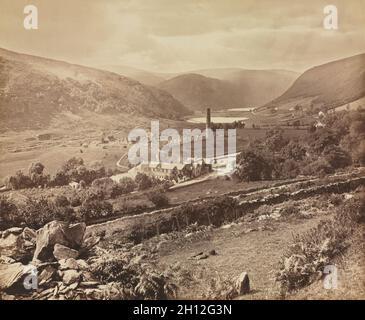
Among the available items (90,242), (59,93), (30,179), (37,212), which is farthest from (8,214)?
(59,93)

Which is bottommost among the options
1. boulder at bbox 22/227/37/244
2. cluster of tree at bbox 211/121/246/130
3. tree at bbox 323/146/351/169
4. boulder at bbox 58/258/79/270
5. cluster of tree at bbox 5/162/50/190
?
boulder at bbox 58/258/79/270

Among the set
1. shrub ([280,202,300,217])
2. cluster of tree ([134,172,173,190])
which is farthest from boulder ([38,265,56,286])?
shrub ([280,202,300,217])

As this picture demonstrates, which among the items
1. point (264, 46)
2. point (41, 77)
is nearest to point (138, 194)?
point (41, 77)

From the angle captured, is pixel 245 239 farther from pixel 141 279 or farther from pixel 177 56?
pixel 177 56

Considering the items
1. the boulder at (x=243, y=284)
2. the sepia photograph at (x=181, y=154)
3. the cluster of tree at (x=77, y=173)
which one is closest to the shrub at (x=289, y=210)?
the sepia photograph at (x=181, y=154)

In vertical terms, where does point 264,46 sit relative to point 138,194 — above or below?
above

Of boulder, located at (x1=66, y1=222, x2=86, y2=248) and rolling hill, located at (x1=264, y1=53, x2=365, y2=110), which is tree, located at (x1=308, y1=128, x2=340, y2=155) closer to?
rolling hill, located at (x1=264, y1=53, x2=365, y2=110)

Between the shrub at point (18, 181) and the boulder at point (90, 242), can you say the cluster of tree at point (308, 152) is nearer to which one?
the boulder at point (90, 242)

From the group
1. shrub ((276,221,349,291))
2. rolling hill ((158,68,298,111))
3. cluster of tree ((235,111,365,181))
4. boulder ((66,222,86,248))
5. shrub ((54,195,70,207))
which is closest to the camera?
shrub ((276,221,349,291))
